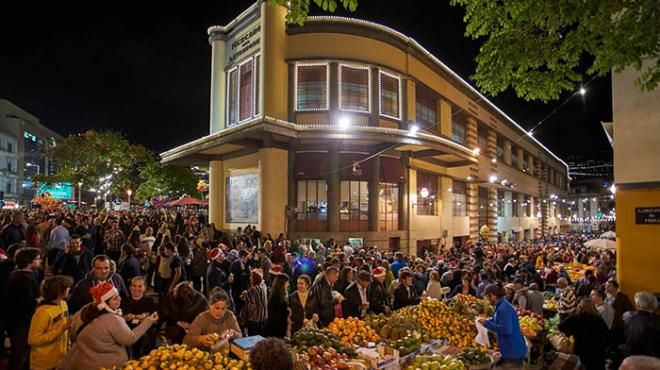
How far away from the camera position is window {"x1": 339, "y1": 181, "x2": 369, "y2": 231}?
21516 mm

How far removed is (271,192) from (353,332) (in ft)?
47.3

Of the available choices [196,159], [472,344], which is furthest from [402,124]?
[472,344]

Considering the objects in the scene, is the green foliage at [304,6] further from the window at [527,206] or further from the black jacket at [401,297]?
the window at [527,206]

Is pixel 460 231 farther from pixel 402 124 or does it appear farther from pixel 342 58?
pixel 342 58

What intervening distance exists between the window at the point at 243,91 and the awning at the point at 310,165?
141 inches

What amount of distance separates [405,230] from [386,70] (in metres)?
9.23

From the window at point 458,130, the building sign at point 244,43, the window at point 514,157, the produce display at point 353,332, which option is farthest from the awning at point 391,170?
the window at point 514,157

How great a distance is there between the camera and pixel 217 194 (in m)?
25.1

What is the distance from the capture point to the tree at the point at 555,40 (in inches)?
220

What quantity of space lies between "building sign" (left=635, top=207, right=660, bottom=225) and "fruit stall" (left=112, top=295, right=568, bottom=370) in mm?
3173

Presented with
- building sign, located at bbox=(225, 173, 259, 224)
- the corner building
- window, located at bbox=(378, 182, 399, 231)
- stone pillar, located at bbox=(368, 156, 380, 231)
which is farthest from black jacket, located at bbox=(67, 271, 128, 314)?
window, located at bbox=(378, 182, 399, 231)

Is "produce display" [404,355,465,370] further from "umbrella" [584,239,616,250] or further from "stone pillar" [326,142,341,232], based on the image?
"stone pillar" [326,142,341,232]

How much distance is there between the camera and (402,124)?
23.8 meters

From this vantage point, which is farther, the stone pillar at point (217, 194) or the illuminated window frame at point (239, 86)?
the stone pillar at point (217, 194)
